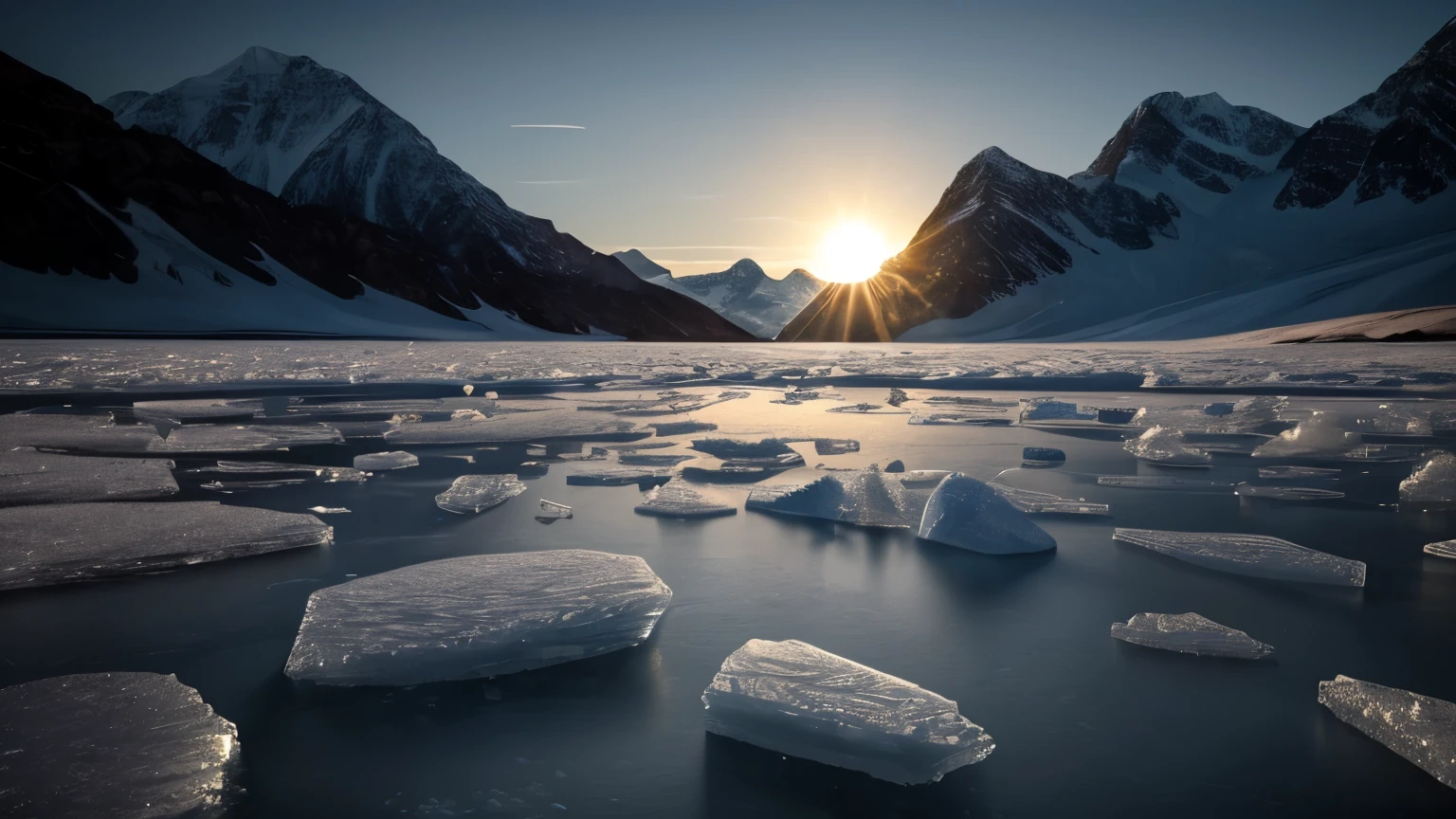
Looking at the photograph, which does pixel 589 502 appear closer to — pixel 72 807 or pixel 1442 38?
pixel 72 807

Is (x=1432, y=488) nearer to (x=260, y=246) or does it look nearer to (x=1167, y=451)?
(x=1167, y=451)

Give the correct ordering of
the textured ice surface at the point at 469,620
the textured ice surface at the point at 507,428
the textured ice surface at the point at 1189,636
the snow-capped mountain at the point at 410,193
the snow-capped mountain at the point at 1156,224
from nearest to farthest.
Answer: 1. the textured ice surface at the point at 469,620
2. the textured ice surface at the point at 1189,636
3. the textured ice surface at the point at 507,428
4. the snow-capped mountain at the point at 1156,224
5. the snow-capped mountain at the point at 410,193

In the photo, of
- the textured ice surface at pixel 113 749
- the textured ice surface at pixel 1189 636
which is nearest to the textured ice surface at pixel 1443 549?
the textured ice surface at pixel 1189 636

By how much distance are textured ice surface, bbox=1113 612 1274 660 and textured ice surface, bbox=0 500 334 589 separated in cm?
409

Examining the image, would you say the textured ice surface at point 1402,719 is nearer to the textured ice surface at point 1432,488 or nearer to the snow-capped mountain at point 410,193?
the textured ice surface at point 1432,488

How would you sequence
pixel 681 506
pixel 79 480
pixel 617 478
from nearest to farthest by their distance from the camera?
pixel 681 506, pixel 79 480, pixel 617 478

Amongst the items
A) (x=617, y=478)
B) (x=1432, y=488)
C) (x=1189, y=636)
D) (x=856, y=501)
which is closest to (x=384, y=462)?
(x=617, y=478)

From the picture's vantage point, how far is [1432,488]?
575 centimetres

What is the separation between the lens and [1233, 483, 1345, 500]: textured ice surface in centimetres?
596

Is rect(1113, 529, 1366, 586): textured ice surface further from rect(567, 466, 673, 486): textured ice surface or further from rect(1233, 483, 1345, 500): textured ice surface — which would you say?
rect(567, 466, 673, 486): textured ice surface

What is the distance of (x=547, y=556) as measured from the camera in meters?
3.89

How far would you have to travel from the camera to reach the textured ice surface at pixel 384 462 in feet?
23.9

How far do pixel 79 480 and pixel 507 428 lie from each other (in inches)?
164

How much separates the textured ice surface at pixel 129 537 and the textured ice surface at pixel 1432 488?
22.9ft
